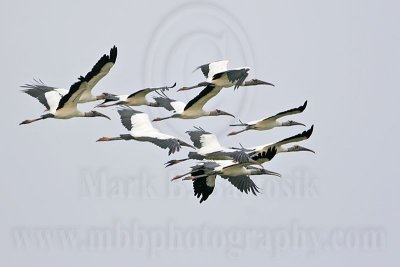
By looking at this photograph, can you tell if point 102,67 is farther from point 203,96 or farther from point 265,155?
point 265,155

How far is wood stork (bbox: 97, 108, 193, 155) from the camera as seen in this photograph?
32.7 meters

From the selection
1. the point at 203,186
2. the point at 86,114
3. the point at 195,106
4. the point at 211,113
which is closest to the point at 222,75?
the point at 195,106

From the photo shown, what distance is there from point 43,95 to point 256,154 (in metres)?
5.68

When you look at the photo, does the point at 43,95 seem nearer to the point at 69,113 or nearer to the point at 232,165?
the point at 69,113

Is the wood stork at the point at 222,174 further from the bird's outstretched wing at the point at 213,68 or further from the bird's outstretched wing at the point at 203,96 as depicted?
the bird's outstretched wing at the point at 213,68

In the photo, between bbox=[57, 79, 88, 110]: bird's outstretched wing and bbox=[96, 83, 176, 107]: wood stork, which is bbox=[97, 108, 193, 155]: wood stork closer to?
bbox=[96, 83, 176, 107]: wood stork

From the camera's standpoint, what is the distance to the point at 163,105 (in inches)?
1378

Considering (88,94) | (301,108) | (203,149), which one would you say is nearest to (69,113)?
(88,94)

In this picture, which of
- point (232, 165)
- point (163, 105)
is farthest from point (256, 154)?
point (163, 105)

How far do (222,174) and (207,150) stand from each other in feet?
4.67

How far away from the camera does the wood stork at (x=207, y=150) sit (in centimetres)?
3269

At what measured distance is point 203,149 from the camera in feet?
112

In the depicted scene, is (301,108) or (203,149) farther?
(203,149)

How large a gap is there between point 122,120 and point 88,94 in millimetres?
1255
